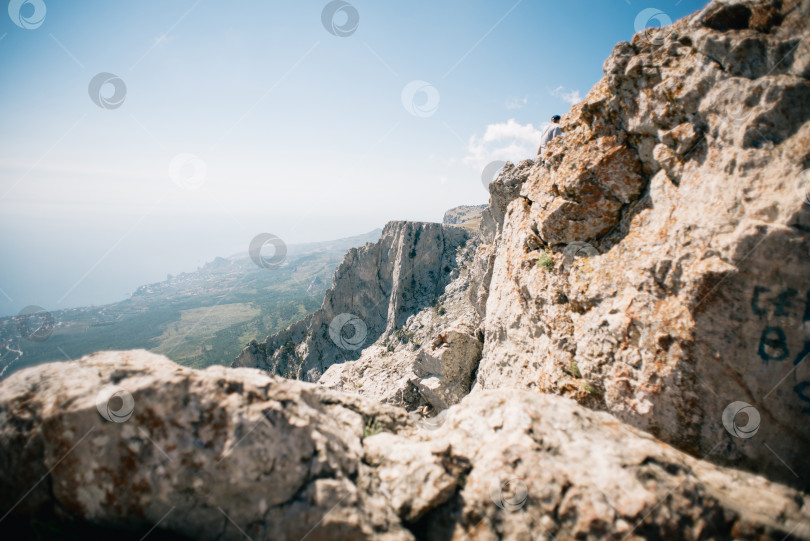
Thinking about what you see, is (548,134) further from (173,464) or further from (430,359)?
(173,464)

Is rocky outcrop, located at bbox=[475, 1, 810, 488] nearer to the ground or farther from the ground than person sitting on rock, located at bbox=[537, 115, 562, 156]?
nearer to the ground

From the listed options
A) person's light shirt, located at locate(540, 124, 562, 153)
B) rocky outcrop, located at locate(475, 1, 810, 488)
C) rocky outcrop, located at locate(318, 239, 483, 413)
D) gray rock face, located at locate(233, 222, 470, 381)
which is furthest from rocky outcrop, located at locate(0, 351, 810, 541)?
gray rock face, located at locate(233, 222, 470, 381)

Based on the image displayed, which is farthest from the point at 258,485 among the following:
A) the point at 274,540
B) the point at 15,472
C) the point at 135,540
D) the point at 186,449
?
the point at 15,472

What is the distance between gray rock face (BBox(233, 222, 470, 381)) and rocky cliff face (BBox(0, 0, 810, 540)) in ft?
230

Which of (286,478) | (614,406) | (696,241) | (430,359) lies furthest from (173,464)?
(430,359)

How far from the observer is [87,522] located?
16.9 feet

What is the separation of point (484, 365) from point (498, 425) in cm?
1045

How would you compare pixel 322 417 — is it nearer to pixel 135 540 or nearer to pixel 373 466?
pixel 373 466

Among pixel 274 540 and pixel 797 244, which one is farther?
pixel 797 244

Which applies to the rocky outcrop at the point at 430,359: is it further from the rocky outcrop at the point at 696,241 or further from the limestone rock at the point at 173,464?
the limestone rock at the point at 173,464

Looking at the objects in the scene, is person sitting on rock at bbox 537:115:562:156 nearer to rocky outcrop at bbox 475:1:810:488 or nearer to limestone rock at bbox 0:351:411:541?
rocky outcrop at bbox 475:1:810:488

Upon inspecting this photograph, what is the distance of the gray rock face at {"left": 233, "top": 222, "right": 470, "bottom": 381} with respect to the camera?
280ft

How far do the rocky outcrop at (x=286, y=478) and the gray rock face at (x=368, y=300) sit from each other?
238 ft

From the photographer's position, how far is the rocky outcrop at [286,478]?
5160 mm
